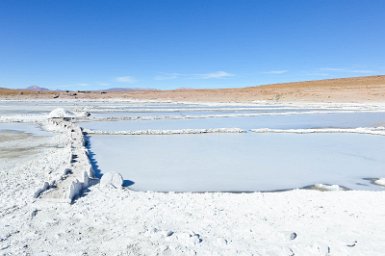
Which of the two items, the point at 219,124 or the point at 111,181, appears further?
the point at 219,124

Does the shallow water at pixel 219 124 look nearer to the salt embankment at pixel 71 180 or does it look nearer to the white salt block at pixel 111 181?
the salt embankment at pixel 71 180

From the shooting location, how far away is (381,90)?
39.3 m

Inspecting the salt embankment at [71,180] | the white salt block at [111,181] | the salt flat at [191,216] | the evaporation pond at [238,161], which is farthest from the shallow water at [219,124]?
the white salt block at [111,181]

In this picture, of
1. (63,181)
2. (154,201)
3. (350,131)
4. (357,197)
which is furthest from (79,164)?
(350,131)

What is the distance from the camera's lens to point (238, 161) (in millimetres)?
7074

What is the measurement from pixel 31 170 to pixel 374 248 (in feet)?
16.8

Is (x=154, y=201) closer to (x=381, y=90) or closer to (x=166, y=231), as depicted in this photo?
(x=166, y=231)

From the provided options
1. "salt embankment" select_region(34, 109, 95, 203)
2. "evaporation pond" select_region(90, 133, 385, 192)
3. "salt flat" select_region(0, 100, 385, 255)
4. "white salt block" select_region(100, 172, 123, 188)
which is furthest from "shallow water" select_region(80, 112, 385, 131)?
"white salt block" select_region(100, 172, 123, 188)

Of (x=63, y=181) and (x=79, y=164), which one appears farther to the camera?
(x=79, y=164)

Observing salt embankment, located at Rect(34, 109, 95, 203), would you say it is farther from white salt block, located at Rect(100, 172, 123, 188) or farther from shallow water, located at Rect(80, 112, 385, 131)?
shallow water, located at Rect(80, 112, 385, 131)

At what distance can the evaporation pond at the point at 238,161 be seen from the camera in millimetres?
5586

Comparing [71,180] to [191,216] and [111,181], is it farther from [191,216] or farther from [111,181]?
[191,216]

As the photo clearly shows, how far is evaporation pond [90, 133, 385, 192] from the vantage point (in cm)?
559

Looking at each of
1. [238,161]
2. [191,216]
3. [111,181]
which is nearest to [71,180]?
[111,181]
